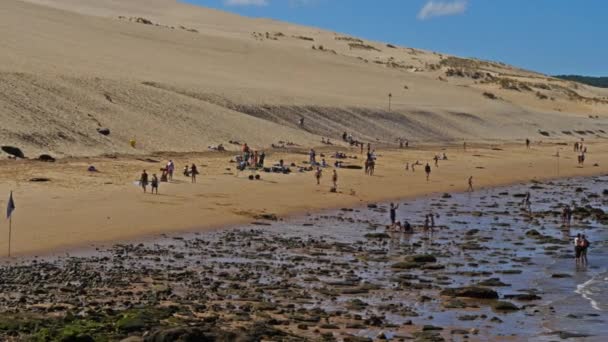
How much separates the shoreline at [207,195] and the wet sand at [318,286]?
1.38 meters

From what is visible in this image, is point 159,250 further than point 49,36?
No

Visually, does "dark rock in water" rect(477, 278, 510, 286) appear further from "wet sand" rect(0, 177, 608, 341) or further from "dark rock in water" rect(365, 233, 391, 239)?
"dark rock in water" rect(365, 233, 391, 239)

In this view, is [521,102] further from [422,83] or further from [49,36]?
[49,36]

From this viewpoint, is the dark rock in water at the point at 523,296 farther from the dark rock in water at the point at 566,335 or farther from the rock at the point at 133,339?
the rock at the point at 133,339

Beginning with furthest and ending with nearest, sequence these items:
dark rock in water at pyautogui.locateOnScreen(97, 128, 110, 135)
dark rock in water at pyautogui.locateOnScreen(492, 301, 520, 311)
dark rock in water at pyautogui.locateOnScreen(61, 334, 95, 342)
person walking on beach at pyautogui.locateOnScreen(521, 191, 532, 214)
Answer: dark rock in water at pyautogui.locateOnScreen(97, 128, 110, 135) → person walking on beach at pyautogui.locateOnScreen(521, 191, 532, 214) → dark rock in water at pyautogui.locateOnScreen(492, 301, 520, 311) → dark rock in water at pyautogui.locateOnScreen(61, 334, 95, 342)

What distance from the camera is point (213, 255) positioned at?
24594mm

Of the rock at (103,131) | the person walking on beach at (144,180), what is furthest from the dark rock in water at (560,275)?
the rock at (103,131)

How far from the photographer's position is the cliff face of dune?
4519cm

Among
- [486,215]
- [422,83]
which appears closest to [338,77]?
[422,83]

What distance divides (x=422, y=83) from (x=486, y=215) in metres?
61.2

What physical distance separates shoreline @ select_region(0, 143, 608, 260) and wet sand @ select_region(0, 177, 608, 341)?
1.38 m

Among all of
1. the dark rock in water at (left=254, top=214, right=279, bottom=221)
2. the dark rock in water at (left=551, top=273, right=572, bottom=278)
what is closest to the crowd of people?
the dark rock in water at (left=551, top=273, right=572, bottom=278)

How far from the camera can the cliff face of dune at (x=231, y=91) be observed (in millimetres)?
45188

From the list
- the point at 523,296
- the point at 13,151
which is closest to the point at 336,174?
the point at 13,151
